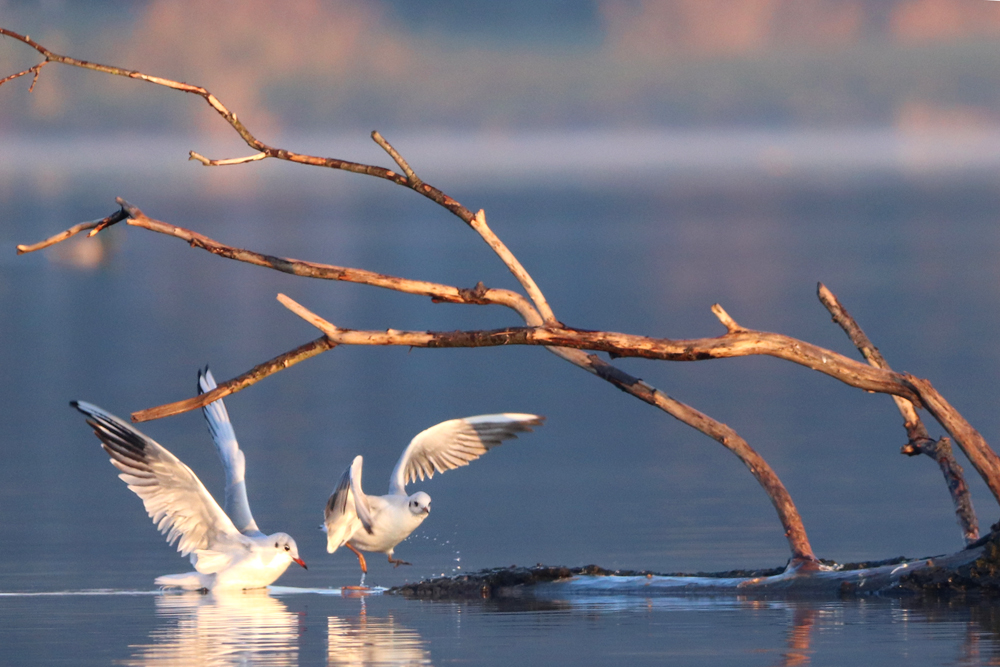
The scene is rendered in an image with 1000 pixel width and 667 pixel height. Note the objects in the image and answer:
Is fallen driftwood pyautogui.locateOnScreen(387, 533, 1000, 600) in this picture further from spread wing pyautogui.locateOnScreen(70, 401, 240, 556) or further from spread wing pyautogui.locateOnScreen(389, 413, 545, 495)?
spread wing pyautogui.locateOnScreen(70, 401, 240, 556)

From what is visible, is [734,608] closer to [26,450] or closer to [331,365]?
[26,450]

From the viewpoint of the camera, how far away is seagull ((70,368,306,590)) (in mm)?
12586

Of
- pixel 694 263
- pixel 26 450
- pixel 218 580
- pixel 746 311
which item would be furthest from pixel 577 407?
pixel 694 263

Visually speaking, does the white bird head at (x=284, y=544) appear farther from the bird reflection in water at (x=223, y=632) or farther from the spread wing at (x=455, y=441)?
the spread wing at (x=455, y=441)

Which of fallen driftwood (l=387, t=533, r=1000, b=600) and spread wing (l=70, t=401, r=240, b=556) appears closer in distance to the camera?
fallen driftwood (l=387, t=533, r=1000, b=600)

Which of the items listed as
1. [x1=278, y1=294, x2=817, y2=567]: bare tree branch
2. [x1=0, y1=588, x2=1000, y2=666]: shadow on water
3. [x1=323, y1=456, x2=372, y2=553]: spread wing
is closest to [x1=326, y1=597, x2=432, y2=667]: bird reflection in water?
[x1=0, y1=588, x2=1000, y2=666]: shadow on water

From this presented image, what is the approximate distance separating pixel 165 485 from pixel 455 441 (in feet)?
6.13

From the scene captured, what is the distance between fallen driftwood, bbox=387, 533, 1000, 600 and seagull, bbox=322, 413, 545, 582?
529mm

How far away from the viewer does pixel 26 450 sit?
73.5 feet

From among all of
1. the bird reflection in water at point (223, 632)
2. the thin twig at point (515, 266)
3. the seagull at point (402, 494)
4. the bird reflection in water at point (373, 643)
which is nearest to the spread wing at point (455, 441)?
the seagull at point (402, 494)

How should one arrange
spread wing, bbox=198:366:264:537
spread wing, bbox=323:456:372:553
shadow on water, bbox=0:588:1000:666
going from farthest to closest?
spread wing, bbox=198:366:264:537, spread wing, bbox=323:456:372:553, shadow on water, bbox=0:588:1000:666

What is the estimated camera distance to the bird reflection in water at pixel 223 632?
31.4 feet

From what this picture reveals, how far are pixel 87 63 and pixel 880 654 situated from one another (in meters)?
5.63

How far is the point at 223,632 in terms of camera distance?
416 inches
